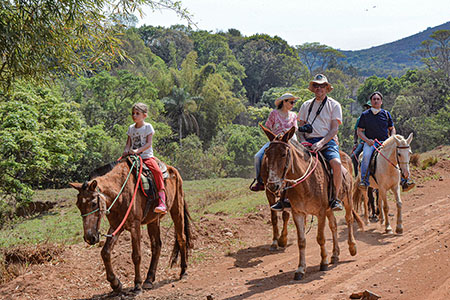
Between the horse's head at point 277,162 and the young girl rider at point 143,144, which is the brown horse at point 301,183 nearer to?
the horse's head at point 277,162

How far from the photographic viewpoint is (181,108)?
1907 inches

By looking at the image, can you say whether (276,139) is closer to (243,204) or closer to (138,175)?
(138,175)

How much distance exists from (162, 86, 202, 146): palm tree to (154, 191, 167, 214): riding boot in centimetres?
3992

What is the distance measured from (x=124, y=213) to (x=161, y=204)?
2.12 feet

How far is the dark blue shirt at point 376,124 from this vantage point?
10.3 m

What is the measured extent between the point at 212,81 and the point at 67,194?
103ft

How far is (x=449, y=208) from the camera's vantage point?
11.1 meters

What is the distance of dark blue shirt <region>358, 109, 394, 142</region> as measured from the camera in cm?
1032

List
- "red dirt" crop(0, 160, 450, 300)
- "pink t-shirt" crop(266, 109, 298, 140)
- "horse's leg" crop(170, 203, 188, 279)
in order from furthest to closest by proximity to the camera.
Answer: "pink t-shirt" crop(266, 109, 298, 140)
"horse's leg" crop(170, 203, 188, 279)
"red dirt" crop(0, 160, 450, 300)

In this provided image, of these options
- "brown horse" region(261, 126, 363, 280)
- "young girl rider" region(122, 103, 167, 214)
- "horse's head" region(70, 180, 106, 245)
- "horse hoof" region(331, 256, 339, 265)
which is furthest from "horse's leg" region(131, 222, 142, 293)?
"horse hoof" region(331, 256, 339, 265)

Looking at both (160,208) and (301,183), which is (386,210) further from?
(160,208)

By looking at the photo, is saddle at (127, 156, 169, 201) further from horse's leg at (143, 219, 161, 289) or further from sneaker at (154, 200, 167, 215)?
horse's leg at (143, 219, 161, 289)

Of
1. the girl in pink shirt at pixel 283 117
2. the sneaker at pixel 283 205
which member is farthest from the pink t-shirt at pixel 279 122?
the sneaker at pixel 283 205

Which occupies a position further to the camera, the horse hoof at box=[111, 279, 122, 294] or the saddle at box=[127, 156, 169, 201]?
the saddle at box=[127, 156, 169, 201]
